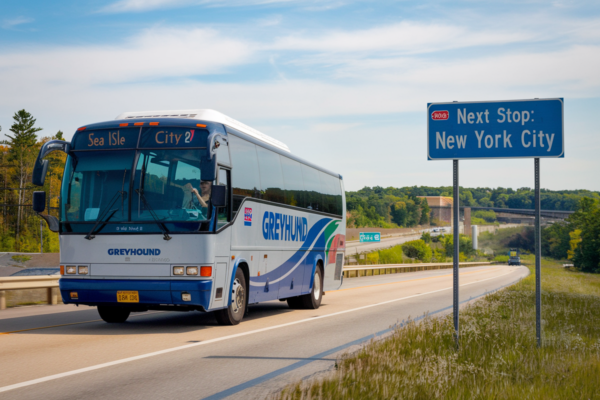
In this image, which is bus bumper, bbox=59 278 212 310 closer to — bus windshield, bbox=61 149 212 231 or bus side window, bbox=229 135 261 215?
bus windshield, bbox=61 149 212 231

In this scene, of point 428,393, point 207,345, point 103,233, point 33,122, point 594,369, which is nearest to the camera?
point 428,393

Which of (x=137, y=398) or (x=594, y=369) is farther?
(x=594, y=369)

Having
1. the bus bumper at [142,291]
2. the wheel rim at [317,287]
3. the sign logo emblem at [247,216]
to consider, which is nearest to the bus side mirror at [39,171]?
the bus bumper at [142,291]

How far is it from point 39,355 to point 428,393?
17.7 feet

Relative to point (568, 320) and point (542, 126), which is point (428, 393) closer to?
point (542, 126)

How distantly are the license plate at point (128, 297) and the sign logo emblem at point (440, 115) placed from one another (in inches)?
224

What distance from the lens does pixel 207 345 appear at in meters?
10.0

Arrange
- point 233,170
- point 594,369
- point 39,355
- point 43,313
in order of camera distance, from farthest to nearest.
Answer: point 43,313
point 233,170
point 39,355
point 594,369

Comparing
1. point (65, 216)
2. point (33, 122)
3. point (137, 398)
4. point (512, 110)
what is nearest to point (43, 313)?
point (65, 216)

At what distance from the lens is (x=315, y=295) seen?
18031mm

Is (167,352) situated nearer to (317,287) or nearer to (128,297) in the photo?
(128,297)

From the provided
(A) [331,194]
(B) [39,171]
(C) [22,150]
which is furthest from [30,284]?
(C) [22,150]

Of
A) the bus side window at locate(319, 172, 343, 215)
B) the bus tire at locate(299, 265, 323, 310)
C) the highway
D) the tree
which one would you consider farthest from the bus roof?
the tree

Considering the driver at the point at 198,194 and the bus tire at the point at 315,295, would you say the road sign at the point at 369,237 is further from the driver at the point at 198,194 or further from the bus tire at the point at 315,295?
the driver at the point at 198,194
